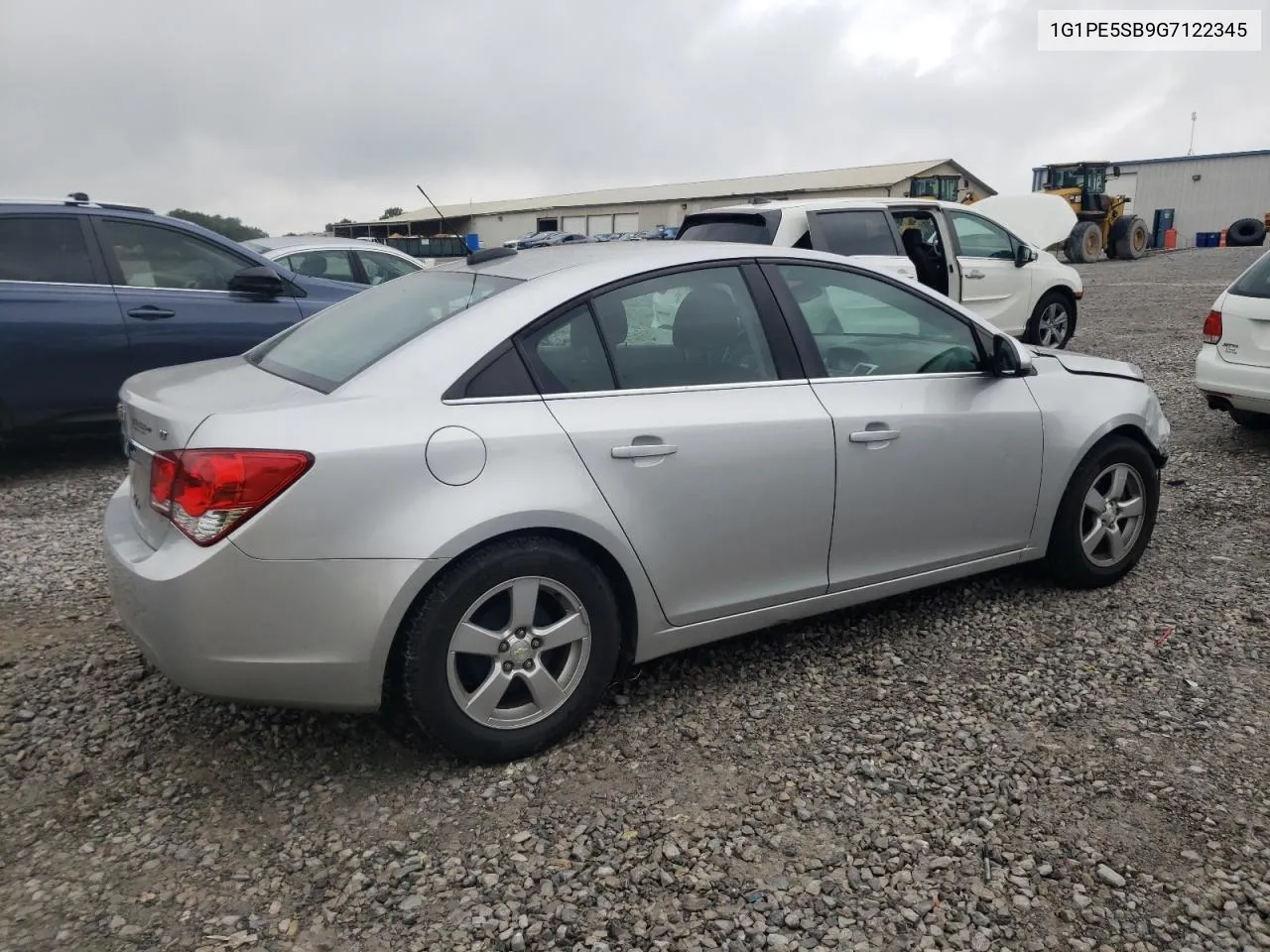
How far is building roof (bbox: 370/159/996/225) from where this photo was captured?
42.5 metres

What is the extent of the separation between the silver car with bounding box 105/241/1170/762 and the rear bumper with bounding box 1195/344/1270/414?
2.88 meters

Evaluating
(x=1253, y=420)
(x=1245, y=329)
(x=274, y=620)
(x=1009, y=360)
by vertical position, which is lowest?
(x=1253, y=420)

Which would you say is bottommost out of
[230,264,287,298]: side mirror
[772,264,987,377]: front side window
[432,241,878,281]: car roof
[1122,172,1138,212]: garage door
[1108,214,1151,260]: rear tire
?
[1108,214,1151,260]: rear tire

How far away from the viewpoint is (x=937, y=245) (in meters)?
10.1

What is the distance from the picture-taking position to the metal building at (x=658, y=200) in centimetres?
4066

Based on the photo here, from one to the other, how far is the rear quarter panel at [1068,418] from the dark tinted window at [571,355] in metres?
1.94

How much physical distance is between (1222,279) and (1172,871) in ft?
71.5

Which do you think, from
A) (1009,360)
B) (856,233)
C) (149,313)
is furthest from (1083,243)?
(149,313)

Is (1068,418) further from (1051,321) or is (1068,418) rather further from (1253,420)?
(1051,321)

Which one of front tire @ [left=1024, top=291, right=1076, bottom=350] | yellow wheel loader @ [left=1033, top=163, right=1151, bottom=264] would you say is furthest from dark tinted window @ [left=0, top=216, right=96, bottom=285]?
yellow wheel loader @ [left=1033, top=163, right=1151, bottom=264]

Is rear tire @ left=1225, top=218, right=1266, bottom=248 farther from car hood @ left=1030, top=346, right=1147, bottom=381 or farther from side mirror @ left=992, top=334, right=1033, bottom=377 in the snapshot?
side mirror @ left=992, top=334, right=1033, bottom=377

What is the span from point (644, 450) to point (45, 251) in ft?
16.1

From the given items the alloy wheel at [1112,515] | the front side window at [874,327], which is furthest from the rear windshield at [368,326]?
the alloy wheel at [1112,515]

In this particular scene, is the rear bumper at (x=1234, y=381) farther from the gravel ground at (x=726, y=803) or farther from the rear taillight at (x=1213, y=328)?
the gravel ground at (x=726, y=803)
